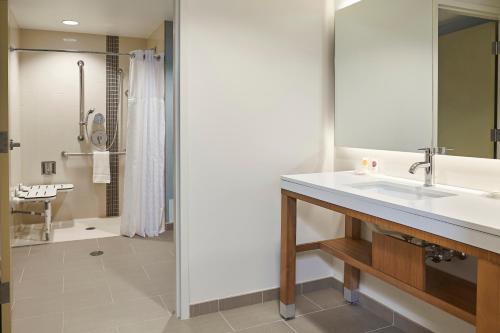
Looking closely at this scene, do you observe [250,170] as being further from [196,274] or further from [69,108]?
[69,108]

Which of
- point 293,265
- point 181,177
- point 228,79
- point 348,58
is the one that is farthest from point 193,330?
point 348,58

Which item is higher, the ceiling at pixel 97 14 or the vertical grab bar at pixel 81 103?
the ceiling at pixel 97 14

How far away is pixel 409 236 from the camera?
76.3 inches

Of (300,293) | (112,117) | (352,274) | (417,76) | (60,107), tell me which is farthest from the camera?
(112,117)

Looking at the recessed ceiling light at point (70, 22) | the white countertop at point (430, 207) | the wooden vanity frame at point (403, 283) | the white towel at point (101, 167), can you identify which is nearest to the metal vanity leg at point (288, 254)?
the wooden vanity frame at point (403, 283)

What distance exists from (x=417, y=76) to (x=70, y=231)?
394 centimetres

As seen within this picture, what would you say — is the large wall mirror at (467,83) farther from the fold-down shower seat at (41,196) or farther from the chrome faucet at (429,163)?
the fold-down shower seat at (41,196)

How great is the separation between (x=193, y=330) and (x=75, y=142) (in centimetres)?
345

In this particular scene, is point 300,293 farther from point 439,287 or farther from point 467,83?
point 467,83

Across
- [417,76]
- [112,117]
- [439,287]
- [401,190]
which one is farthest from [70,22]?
[439,287]

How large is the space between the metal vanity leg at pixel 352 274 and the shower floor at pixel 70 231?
2662 mm

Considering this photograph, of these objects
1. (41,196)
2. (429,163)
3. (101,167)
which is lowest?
(41,196)

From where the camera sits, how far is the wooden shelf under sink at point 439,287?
64.9 inches

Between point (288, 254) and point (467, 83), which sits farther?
point (288, 254)
